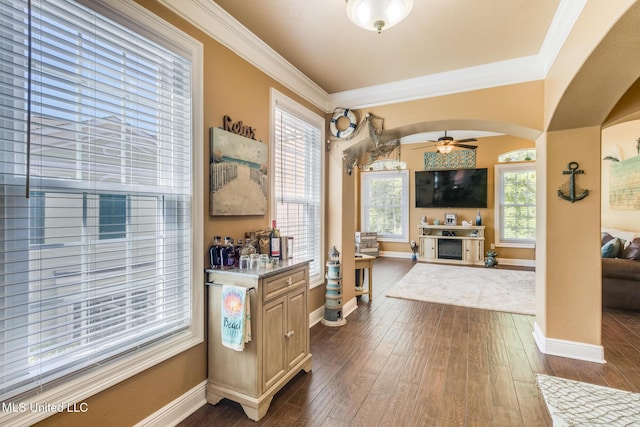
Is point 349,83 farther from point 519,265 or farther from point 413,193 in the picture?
point 519,265

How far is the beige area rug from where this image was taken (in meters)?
4.23

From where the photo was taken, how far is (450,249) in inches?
289

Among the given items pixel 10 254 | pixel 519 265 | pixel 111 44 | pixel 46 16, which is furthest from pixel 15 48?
pixel 519 265

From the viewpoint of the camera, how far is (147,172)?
5.80 ft

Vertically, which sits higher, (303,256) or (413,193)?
(413,193)

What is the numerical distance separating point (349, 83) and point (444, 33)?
3.96ft

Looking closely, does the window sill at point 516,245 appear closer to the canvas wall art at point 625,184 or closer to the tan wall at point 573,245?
the canvas wall art at point 625,184

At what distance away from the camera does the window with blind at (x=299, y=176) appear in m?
2.95

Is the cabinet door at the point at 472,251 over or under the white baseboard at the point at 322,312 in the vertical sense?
over

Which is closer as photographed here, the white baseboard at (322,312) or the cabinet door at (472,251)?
the white baseboard at (322,312)

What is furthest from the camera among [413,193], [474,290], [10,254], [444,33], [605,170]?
[413,193]

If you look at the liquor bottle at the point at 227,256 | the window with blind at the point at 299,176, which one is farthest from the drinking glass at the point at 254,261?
the window with blind at the point at 299,176

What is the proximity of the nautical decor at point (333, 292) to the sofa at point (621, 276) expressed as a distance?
3.50 metres

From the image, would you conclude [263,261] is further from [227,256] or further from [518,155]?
[518,155]
